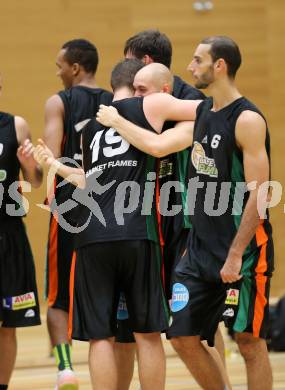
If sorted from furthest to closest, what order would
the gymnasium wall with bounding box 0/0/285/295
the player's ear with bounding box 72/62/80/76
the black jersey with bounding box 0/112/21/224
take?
the gymnasium wall with bounding box 0/0/285/295, the player's ear with bounding box 72/62/80/76, the black jersey with bounding box 0/112/21/224

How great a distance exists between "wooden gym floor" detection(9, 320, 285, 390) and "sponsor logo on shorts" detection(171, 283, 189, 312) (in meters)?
1.66

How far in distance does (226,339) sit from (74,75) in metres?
3.10

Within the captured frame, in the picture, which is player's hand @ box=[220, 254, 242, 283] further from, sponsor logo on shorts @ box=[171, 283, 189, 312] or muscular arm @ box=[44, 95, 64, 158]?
muscular arm @ box=[44, 95, 64, 158]

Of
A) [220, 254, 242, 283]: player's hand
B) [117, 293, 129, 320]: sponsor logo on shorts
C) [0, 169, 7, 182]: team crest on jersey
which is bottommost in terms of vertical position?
[117, 293, 129, 320]: sponsor logo on shorts

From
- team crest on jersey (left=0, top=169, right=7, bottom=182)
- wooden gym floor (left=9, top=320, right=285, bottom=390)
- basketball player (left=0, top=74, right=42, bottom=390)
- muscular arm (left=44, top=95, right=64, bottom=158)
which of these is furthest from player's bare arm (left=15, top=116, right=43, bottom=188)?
wooden gym floor (left=9, top=320, right=285, bottom=390)

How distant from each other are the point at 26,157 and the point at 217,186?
1.29 m

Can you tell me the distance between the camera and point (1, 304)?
Result: 566cm

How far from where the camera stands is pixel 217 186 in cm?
470

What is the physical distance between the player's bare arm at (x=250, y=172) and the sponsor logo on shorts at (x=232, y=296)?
8.6 inches

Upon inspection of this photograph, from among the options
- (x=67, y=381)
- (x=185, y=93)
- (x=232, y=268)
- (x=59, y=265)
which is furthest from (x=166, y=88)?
(x=67, y=381)

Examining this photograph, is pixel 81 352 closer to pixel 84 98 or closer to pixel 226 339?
pixel 226 339

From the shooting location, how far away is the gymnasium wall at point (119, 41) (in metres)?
9.11

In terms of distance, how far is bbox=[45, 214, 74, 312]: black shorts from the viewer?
6.04 metres

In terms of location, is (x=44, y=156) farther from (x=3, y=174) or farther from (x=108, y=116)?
(x=3, y=174)
